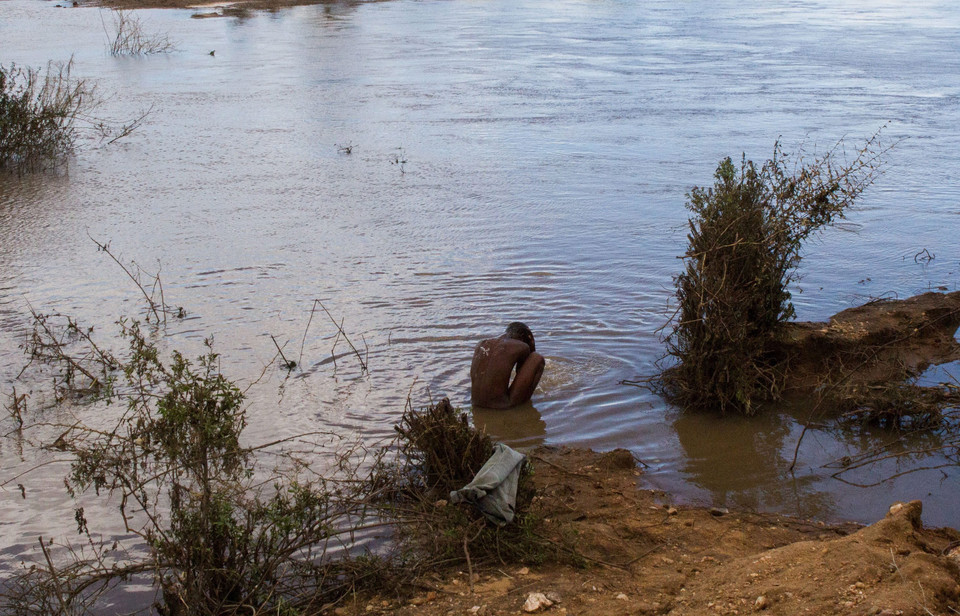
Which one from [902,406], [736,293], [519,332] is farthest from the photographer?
[519,332]

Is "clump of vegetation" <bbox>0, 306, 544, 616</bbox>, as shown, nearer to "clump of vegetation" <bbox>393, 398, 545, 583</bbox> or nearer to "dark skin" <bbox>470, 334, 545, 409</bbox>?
"clump of vegetation" <bbox>393, 398, 545, 583</bbox>

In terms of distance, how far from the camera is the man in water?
228 inches

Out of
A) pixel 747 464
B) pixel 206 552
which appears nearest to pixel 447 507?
pixel 206 552

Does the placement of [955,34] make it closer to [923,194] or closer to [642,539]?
[923,194]

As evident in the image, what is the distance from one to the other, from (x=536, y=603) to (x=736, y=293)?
2835 mm

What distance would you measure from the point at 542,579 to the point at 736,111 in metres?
13.5

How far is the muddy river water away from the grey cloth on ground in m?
1.31

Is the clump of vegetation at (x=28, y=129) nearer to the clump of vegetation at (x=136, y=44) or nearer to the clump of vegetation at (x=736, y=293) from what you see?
the clump of vegetation at (x=736, y=293)

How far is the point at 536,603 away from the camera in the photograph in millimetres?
3584

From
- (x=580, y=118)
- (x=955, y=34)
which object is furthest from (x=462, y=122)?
(x=955, y=34)

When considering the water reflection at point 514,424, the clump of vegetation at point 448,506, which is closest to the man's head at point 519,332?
the water reflection at point 514,424

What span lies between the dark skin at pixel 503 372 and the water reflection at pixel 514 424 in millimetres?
48

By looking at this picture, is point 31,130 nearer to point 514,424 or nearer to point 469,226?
point 469,226

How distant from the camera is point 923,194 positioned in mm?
10891
